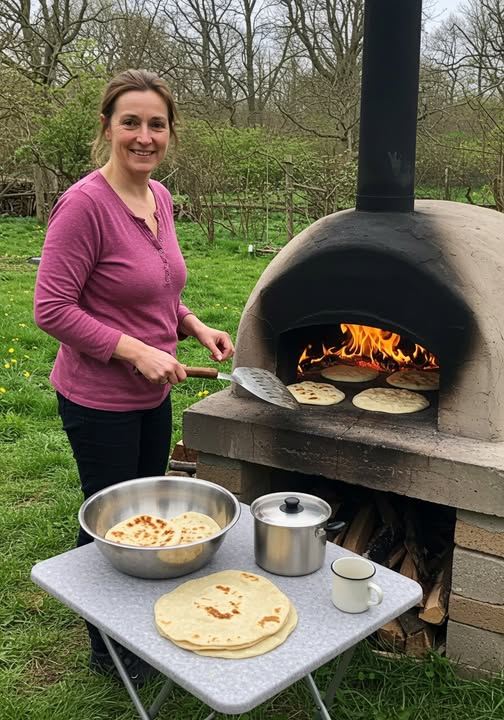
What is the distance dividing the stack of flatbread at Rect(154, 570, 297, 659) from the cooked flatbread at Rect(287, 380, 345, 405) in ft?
4.34

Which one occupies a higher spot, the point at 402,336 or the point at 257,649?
the point at 402,336

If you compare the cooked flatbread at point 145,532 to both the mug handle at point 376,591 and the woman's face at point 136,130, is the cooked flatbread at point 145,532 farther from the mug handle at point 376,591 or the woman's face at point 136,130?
the woman's face at point 136,130

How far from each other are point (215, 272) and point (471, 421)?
24.8 feet

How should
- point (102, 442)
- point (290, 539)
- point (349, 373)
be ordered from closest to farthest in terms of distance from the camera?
1. point (290, 539)
2. point (102, 442)
3. point (349, 373)

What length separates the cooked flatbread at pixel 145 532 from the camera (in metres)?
1.88

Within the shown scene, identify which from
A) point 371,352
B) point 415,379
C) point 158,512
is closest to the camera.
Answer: point 158,512

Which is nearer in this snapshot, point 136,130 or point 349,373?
point 136,130

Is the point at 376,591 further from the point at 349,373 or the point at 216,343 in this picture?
the point at 349,373

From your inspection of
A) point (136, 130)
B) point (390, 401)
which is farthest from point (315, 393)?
point (136, 130)

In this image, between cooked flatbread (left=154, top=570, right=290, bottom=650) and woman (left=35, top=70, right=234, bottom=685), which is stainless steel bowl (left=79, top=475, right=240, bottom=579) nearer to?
cooked flatbread (left=154, top=570, right=290, bottom=650)

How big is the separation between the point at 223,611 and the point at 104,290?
1.15 m

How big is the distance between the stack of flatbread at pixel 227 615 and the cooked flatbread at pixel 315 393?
52.0 inches

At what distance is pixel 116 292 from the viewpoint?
2381mm

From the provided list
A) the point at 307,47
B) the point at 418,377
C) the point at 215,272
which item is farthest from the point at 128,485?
the point at 307,47
